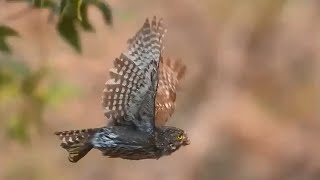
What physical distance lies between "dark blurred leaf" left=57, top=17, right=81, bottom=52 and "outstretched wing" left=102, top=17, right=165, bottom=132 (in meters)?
0.09

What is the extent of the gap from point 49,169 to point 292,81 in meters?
0.60

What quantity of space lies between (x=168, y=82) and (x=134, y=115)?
0.12 metres

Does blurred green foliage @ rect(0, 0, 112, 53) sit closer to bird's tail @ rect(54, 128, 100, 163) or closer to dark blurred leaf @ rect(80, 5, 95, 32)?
dark blurred leaf @ rect(80, 5, 95, 32)

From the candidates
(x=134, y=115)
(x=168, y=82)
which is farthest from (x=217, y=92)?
(x=134, y=115)

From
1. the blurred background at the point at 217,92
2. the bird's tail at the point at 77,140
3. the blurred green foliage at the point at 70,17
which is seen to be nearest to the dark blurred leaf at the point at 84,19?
the blurred green foliage at the point at 70,17

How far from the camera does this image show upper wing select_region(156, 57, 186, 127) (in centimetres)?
65

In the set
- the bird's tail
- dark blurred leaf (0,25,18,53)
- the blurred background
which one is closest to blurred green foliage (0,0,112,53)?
dark blurred leaf (0,25,18,53)

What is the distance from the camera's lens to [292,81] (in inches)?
67.0

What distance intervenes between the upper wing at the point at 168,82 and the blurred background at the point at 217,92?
0.96m

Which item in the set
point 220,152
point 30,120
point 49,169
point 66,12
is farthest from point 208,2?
point 66,12

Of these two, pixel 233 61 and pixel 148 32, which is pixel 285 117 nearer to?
pixel 233 61

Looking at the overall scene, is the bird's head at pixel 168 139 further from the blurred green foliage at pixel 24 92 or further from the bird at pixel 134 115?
the blurred green foliage at pixel 24 92

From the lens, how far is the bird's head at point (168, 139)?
539 mm

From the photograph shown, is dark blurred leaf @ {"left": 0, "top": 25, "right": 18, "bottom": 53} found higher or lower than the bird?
higher
